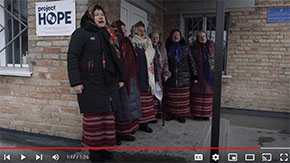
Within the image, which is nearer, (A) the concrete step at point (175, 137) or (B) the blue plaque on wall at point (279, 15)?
(A) the concrete step at point (175, 137)

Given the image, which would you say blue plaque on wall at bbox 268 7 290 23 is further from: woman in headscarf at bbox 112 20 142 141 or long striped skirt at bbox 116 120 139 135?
long striped skirt at bbox 116 120 139 135

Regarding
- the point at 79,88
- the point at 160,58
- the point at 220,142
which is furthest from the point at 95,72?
the point at 220,142

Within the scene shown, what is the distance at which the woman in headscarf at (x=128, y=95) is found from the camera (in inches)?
122

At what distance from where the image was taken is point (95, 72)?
98.0 inches

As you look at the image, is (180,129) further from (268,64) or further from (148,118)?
(268,64)

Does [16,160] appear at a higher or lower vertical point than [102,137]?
lower

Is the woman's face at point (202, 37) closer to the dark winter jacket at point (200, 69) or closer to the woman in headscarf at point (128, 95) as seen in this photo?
the dark winter jacket at point (200, 69)

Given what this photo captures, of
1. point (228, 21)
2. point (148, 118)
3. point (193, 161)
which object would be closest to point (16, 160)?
point (148, 118)

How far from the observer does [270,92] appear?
568 cm

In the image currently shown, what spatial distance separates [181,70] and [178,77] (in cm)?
13

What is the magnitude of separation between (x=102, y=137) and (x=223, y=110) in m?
4.23

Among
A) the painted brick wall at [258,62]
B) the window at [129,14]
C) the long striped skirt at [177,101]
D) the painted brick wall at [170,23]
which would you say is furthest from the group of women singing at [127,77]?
the painted brick wall at [170,23]

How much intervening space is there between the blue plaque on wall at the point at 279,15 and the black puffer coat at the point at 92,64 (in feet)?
14.9

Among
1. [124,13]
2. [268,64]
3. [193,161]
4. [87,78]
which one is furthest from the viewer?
[268,64]
